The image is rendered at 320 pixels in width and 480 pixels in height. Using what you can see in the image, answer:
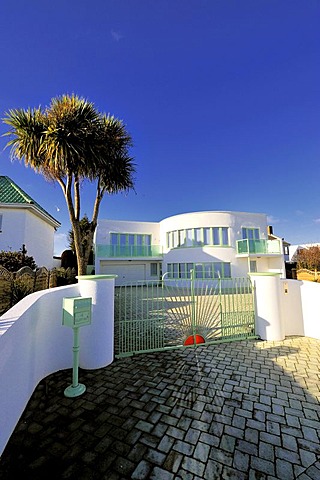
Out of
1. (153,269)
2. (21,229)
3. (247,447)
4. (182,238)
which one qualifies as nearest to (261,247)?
(182,238)

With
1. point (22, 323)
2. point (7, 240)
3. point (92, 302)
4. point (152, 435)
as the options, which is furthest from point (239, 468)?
point (7, 240)

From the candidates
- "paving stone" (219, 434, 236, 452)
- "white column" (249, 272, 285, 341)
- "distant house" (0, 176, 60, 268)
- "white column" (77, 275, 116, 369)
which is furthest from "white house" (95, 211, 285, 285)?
"paving stone" (219, 434, 236, 452)

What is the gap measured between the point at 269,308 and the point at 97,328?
14.0 feet

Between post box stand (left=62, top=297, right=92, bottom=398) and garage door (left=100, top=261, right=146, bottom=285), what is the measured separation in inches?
648

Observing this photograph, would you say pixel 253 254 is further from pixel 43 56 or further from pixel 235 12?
pixel 43 56

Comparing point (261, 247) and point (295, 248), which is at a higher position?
point (295, 248)

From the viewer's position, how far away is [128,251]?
19.7 meters

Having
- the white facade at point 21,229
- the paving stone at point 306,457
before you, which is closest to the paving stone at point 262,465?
the paving stone at point 306,457

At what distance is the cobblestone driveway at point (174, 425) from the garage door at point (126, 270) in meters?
16.3

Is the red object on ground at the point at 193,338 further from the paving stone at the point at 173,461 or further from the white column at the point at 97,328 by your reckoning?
the paving stone at the point at 173,461

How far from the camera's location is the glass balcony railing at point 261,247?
17.1 meters

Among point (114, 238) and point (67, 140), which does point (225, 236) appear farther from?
point (67, 140)

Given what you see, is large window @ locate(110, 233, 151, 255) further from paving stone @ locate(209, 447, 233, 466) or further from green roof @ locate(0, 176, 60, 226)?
paving stone @ locate(209, 447, 233, 466)

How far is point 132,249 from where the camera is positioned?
1983cm
